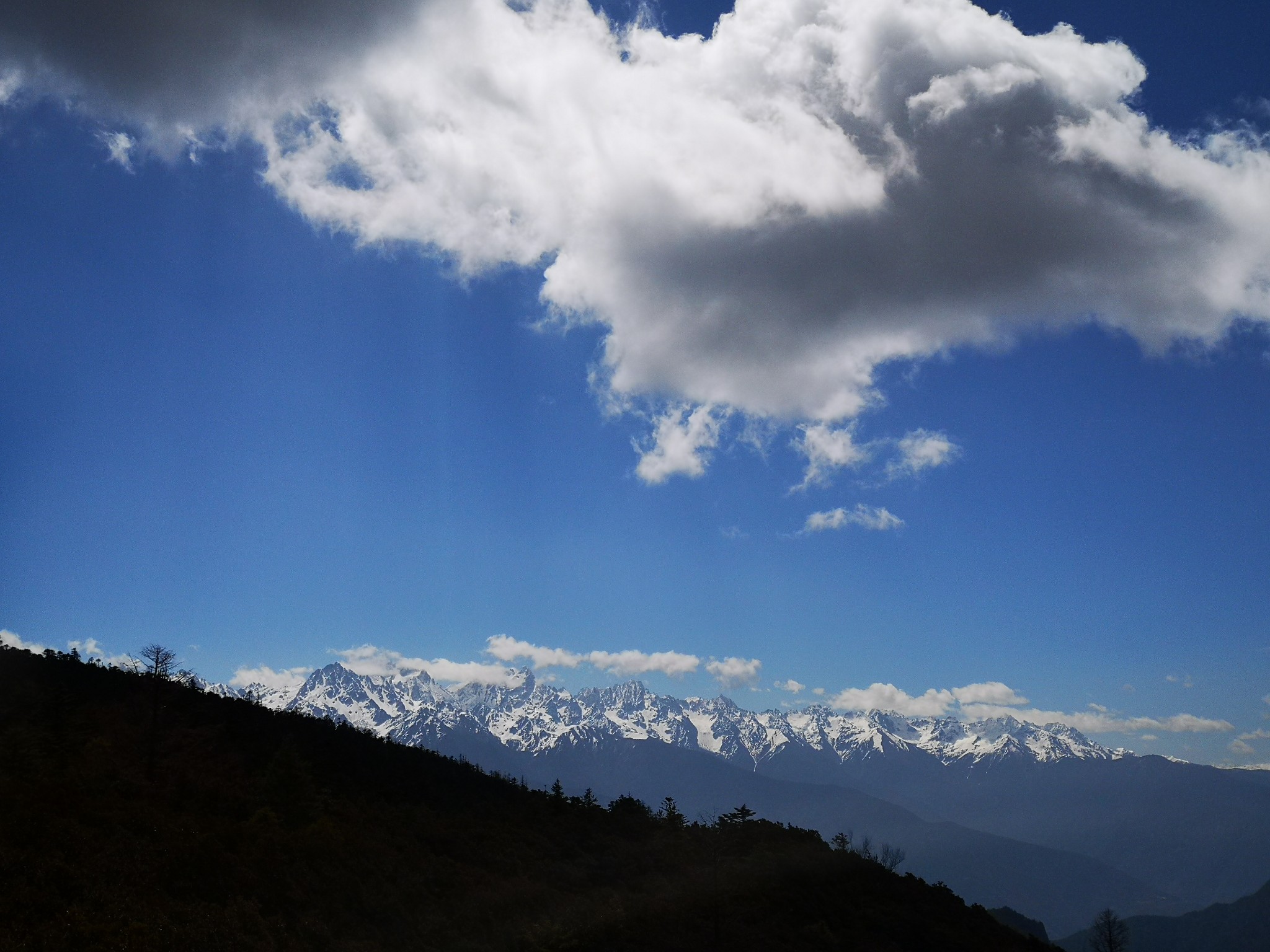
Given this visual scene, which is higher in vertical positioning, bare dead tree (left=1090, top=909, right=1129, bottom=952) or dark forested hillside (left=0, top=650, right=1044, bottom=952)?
dark forested hillside (left=0, top=650, right=1044, bottom=952)

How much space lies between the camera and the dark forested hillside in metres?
27.2

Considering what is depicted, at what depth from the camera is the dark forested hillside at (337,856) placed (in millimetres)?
27234

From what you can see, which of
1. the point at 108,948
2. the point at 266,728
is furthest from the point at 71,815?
the point at 266,728

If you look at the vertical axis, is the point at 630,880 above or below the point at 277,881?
below

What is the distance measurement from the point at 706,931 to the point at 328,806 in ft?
71.7

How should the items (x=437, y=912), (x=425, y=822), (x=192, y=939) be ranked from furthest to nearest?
(x=425, y=822)
(x=437, y=912)
(x=192, y=939)

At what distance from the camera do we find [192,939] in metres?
24.9

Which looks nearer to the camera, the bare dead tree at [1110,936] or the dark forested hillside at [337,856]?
the dark forested hillside at [337,856]

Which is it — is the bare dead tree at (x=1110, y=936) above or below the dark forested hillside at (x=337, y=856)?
below

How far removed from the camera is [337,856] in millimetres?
35906

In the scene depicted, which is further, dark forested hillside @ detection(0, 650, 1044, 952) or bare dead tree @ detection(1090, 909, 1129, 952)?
bare dead tree @ detection(1090, 909, 1129, 952)

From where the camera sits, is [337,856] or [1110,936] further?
[1110,936]

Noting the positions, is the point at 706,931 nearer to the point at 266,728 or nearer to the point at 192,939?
the point at 192,939

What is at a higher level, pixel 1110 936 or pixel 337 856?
pixel 337 856
